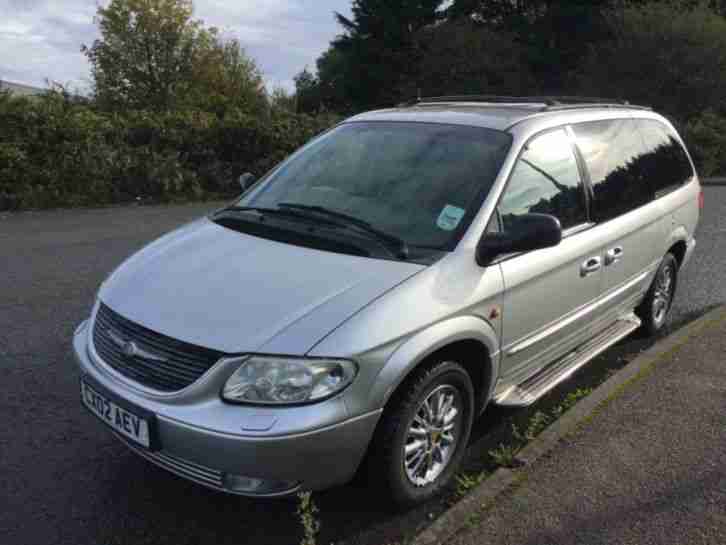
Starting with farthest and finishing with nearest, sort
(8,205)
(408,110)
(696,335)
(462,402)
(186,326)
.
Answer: (8,205) → (696,335) → (408,110) → (462,402) → (186,326)

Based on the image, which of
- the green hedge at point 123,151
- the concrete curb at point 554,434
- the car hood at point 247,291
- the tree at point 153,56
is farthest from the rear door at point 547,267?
the tree at point 153,56

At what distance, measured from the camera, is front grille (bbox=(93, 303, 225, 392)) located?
2.75m

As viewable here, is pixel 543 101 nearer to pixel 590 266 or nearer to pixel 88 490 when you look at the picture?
pixel 590 266

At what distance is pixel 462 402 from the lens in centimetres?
334

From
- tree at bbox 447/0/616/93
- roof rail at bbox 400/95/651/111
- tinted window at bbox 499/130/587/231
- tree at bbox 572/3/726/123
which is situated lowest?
tinted window at bbox 499/130/587/231

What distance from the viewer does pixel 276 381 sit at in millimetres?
2676

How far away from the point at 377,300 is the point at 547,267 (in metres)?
1.23

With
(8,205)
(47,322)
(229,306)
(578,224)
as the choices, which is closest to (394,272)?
(229,306)

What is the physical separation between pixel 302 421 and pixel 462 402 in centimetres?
99

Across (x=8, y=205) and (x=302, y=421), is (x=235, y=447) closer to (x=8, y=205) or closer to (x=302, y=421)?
(x=302, y=421)

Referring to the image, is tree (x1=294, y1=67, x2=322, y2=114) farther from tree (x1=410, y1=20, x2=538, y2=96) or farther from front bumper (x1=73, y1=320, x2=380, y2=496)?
front bumper (x1=73, y1=320, x2=380, y2=496)

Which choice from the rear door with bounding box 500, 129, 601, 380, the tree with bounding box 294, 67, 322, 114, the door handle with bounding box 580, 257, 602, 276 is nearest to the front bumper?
the rear door with bounding box 500, 129, 601, 380

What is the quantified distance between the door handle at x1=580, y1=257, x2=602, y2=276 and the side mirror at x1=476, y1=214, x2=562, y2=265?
0.80 m

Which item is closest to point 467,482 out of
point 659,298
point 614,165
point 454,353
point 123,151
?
point 454,353
